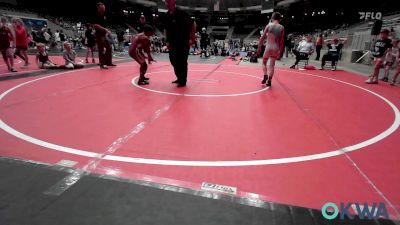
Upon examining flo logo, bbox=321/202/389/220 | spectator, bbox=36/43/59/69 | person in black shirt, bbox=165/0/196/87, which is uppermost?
person in black shirt, bbox=165/0/196/87

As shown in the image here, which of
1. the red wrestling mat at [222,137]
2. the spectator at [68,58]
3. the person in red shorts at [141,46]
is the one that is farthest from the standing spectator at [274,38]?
the spectator at [68,58]

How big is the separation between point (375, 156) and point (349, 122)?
45.8 inches

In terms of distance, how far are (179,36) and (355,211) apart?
16.6 ft

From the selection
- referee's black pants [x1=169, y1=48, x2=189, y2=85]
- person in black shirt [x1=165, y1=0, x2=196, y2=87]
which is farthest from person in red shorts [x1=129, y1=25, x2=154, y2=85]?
referee's black pants [x1=169, y1=48, x2=189, y2=85]

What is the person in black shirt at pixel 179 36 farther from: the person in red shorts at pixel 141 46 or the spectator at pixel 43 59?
the spectator at pixel 43 59

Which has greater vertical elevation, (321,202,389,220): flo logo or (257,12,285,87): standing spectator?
(257,12,285,87): standing spectator

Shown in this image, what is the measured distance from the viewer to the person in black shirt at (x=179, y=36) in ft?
19.0

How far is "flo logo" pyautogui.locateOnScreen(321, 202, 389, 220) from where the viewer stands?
1.64 m

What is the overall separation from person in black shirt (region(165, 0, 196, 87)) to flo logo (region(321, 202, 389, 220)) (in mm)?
4525

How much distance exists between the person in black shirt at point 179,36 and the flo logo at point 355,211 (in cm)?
452

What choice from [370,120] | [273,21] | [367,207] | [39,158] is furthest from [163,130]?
[273,21]

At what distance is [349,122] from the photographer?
3.64 m

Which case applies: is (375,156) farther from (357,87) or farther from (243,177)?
(357,87)

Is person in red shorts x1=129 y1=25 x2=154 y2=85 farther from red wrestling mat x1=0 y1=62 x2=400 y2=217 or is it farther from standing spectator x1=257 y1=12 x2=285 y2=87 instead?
standing spectator x1=257 y1=12 x2=285 y2=87
